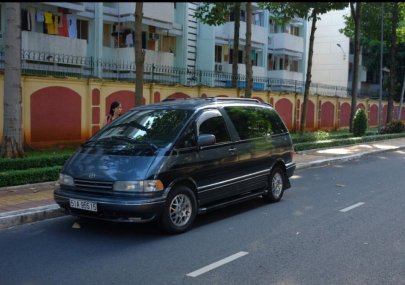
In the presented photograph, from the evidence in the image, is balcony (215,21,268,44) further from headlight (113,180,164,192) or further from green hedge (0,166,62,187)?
headlight (113,180,164,192)

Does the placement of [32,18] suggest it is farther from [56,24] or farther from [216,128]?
[216,128]

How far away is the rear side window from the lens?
8.36 m

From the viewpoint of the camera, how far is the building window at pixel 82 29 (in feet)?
85.6

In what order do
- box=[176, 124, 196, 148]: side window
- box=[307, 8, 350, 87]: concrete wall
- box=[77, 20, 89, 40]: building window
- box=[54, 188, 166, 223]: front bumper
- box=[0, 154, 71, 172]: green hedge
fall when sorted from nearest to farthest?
box=[54, 188, 166, 223]: front bumper < box=[176, 124, 196, 148]: side window < box=[0, 154, 71, 172]: green hedge < box=[77, 20, 89, 40]: building window < box=[307, 8, 350, 87]: concrete wall

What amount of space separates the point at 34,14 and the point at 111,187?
62.9 feet

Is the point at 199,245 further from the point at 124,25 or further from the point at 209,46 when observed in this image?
the point at 209,46

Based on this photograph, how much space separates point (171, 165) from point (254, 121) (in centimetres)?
267

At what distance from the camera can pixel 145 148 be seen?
22.3 feet

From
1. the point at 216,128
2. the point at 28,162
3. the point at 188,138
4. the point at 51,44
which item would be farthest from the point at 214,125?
the point at 51,44

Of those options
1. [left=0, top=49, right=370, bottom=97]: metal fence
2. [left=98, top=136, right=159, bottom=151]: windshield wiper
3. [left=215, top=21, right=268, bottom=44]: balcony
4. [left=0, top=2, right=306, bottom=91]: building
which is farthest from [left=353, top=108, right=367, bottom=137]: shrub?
[left=98, top=136, right=159, bottom=151]: windshield wiper

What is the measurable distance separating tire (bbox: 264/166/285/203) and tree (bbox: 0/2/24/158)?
5.36 meters

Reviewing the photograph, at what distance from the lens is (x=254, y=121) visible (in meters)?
8.91

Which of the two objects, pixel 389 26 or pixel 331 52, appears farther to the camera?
pixel 331 52

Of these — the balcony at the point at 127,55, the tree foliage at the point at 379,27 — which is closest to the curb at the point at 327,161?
the tree foliage at the point at 379,27
